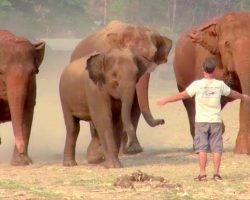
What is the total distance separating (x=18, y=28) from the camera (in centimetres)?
5241

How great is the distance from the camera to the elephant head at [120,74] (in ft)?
48.3

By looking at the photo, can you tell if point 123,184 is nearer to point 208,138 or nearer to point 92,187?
point 92,187

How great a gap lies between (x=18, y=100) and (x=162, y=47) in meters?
3.31

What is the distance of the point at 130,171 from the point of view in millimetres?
14086

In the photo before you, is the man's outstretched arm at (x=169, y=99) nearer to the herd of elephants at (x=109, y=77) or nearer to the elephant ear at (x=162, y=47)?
the herd of elephants at (x=109, y=77)

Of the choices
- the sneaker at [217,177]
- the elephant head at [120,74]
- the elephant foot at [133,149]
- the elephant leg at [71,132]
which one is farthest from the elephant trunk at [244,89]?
the sneaker at [217,177]

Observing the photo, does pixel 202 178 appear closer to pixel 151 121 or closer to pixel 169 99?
pixel 169 99

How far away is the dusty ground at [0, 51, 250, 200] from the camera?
11555mm

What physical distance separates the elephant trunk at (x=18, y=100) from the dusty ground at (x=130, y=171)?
0.39 metres

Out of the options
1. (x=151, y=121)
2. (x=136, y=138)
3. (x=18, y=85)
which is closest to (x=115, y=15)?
(x=151, y=121)

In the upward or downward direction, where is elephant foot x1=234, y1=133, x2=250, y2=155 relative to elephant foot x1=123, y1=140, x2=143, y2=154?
upward

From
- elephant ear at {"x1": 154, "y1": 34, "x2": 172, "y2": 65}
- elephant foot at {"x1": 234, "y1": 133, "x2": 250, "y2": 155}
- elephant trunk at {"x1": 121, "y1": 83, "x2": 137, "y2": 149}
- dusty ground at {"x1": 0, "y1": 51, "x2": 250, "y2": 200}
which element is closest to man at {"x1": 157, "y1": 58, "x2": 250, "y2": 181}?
dusty ground at {"x1": 0, "y1": 51, "x2": 250, "y2": 200}

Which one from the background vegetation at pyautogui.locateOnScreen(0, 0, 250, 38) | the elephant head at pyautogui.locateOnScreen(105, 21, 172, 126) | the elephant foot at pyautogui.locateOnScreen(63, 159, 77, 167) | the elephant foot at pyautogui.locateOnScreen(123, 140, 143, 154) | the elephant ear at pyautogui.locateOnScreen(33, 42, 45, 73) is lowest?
the elephant foot at pyautogui.locateOnScreen(63, 159, 77, 167)

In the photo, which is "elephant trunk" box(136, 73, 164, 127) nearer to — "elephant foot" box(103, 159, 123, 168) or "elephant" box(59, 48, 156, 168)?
"elephant" box(59, 48, 156, 168)
